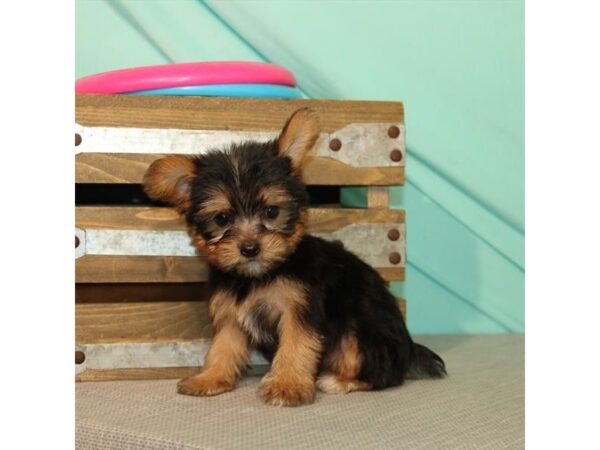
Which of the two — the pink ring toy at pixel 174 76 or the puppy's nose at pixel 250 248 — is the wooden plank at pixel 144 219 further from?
the puppy's nose at pixel 250 248

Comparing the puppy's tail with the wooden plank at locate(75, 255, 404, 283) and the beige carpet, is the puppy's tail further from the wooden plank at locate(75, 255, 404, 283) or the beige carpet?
the wooden plank at locate(75, 255, 404, 283)

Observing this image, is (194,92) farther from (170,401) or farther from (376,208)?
(170,401)

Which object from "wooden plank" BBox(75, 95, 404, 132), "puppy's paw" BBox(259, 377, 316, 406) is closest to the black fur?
"puppy's paw" BBox(259, 377, 316, 406)

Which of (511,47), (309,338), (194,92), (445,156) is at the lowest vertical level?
(309,338)

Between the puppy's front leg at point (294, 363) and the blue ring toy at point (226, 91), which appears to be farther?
the blue ring toy at point (226, 91)

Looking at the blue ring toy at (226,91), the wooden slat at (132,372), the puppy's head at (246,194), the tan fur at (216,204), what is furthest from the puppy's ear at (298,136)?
the wooden slat at (132,372)
